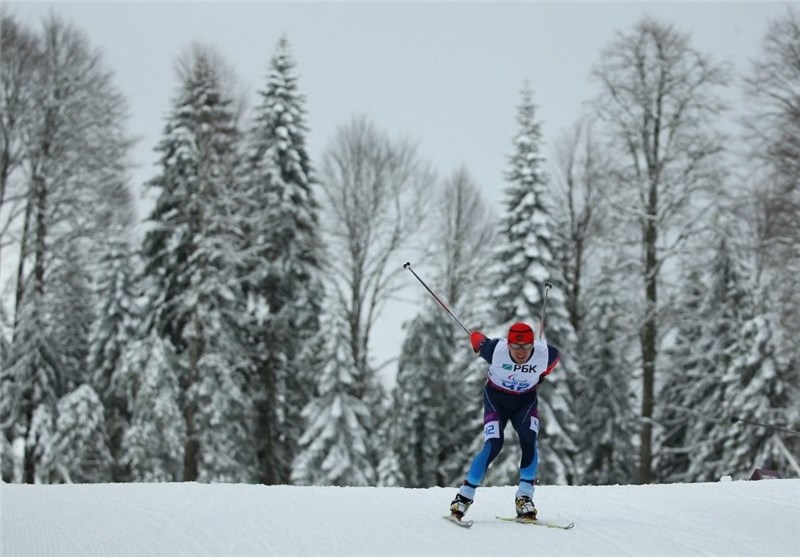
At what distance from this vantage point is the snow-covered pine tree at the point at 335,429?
25.8m

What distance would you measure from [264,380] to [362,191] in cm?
750

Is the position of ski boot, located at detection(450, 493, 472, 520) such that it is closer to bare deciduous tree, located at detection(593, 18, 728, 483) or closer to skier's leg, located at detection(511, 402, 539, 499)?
skier's leg, located at detection(511, 402, 539, 499)

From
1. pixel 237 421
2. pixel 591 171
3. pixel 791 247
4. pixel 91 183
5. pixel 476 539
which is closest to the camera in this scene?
pixel 476 539

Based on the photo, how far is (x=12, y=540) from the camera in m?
7.24

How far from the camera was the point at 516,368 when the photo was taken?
8.01 m

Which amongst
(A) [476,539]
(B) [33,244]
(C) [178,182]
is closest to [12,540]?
(A) [476,539]

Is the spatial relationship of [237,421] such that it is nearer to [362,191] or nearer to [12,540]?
[362,191]

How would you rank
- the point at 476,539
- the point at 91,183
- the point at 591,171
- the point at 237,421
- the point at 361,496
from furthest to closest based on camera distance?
the point at 591,171
the point at 237,421
the point at 91,183
the point at 361,496
the point at 476,539

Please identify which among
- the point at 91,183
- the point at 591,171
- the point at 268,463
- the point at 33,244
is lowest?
the point at 268,463

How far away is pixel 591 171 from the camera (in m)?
31.2

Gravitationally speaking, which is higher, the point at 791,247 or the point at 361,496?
the point at 791,247

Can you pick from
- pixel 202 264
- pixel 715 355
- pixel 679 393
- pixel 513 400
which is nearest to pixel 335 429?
pixel 202 264

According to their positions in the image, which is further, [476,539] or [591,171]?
[591,171]

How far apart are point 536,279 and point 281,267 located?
7.68m
